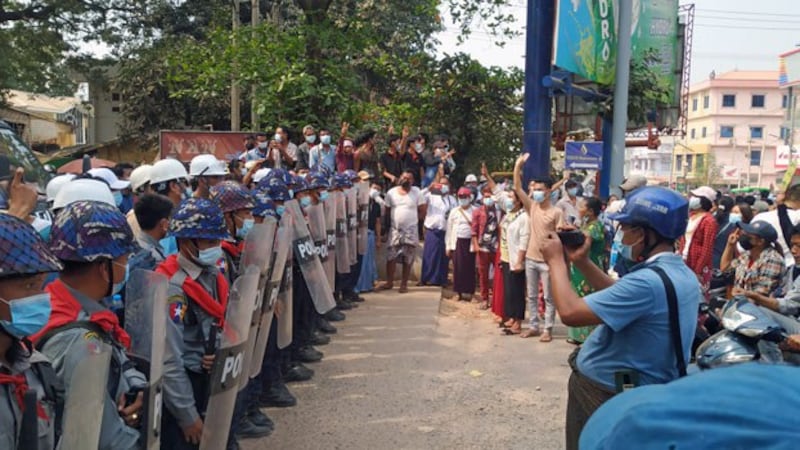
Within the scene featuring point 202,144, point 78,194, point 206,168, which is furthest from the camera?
point 202,144

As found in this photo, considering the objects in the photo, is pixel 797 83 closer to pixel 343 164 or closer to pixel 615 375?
pixel 343 164

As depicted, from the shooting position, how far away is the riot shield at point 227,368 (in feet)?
10.4

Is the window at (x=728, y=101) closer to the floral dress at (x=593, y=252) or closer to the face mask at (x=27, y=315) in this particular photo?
the floral dress at (x=593, y=252)

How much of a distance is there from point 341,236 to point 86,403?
6.09 m

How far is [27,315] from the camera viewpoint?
201cm

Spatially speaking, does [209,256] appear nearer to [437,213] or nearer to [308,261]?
[308,261]

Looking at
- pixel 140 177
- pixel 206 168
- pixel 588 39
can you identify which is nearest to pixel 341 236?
pixel 206 168

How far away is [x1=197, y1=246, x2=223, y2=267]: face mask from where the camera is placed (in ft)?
11.5

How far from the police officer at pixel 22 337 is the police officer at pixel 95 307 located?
0.20m

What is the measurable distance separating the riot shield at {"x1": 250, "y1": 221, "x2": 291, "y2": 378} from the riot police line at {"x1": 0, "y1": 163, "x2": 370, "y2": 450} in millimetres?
13

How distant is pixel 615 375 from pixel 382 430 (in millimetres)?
2847

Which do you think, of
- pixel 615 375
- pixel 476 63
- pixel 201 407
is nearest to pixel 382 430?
pixel 201 407

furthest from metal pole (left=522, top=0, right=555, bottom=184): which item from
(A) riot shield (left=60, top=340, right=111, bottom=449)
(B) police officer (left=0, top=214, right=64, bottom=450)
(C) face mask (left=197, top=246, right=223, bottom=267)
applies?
(B) police officer (left=0, top=214, right=64, bottom=450)

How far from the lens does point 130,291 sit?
2566 millimetres
